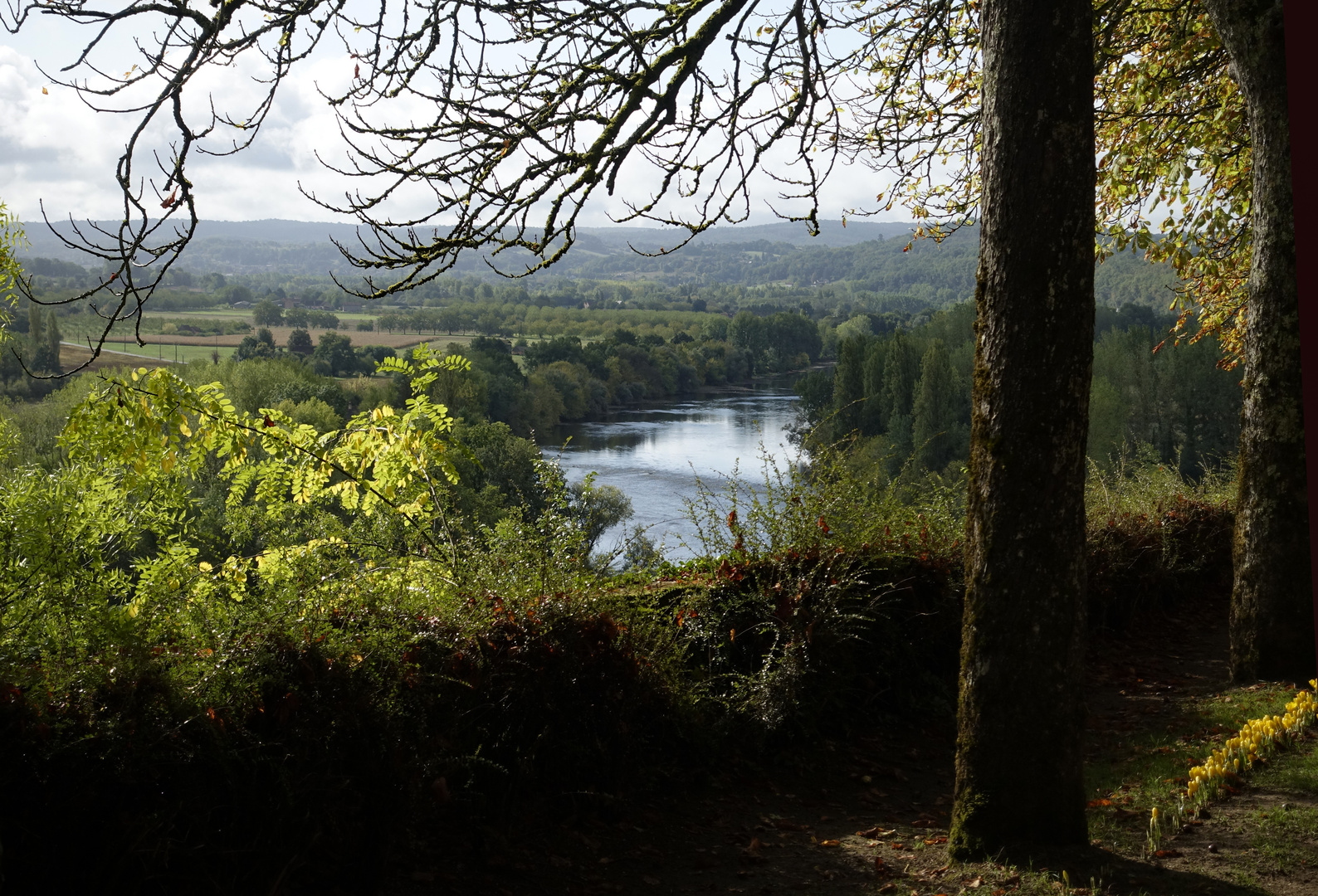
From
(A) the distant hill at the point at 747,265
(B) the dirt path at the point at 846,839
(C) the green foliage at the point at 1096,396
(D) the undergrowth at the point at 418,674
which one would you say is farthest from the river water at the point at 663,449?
(B) the dirt path at the point at 846,839

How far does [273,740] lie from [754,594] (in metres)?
2.75

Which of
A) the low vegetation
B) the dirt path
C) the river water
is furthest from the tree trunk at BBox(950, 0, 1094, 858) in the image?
the river water

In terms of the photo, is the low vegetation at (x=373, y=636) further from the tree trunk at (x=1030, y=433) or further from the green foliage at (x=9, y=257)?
the tree trunk at (x=1030, y=433)

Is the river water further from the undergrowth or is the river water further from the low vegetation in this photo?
the low vegetation

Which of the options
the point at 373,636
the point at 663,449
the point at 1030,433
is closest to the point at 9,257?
the point at 373,636

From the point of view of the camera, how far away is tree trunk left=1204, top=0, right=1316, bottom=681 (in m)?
5.17

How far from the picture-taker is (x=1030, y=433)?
324 cm

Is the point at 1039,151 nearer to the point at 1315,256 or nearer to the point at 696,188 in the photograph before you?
the point at 1315,256

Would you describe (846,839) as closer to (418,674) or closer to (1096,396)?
(418,674)

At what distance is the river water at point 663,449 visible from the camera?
3198 centimetres

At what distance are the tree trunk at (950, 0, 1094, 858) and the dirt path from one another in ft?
1.02

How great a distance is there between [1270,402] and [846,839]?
11.6ft

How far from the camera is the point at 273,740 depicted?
2.96 metres

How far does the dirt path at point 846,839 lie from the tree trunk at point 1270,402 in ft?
2.44
